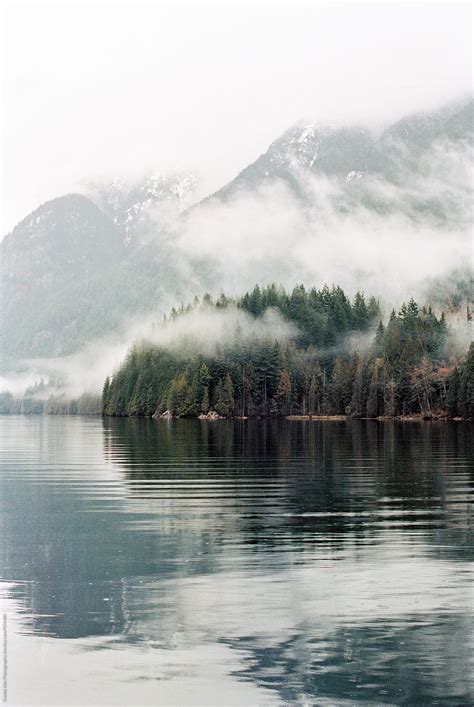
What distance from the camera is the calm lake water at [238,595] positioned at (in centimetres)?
2033

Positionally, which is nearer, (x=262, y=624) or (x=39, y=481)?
(x=262, y=624)

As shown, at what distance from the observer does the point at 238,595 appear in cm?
2708

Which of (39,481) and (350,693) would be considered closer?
(350,693)

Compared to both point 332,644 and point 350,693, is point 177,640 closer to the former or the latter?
point 332,644

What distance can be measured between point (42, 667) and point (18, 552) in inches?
542

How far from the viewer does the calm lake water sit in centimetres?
2033

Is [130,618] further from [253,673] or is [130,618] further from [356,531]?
[356,531]

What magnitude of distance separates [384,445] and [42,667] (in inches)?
3336

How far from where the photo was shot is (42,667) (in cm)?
2147

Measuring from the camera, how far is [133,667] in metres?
21.3

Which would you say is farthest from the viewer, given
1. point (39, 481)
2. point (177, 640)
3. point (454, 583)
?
point (39, 481)

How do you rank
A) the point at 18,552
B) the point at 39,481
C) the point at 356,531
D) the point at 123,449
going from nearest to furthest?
the point at 18,552
the point at 356,531
the point at 39,481
the point at 123,449

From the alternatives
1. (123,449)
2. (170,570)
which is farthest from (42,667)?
(123,449)

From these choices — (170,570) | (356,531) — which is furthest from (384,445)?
(170,570)
